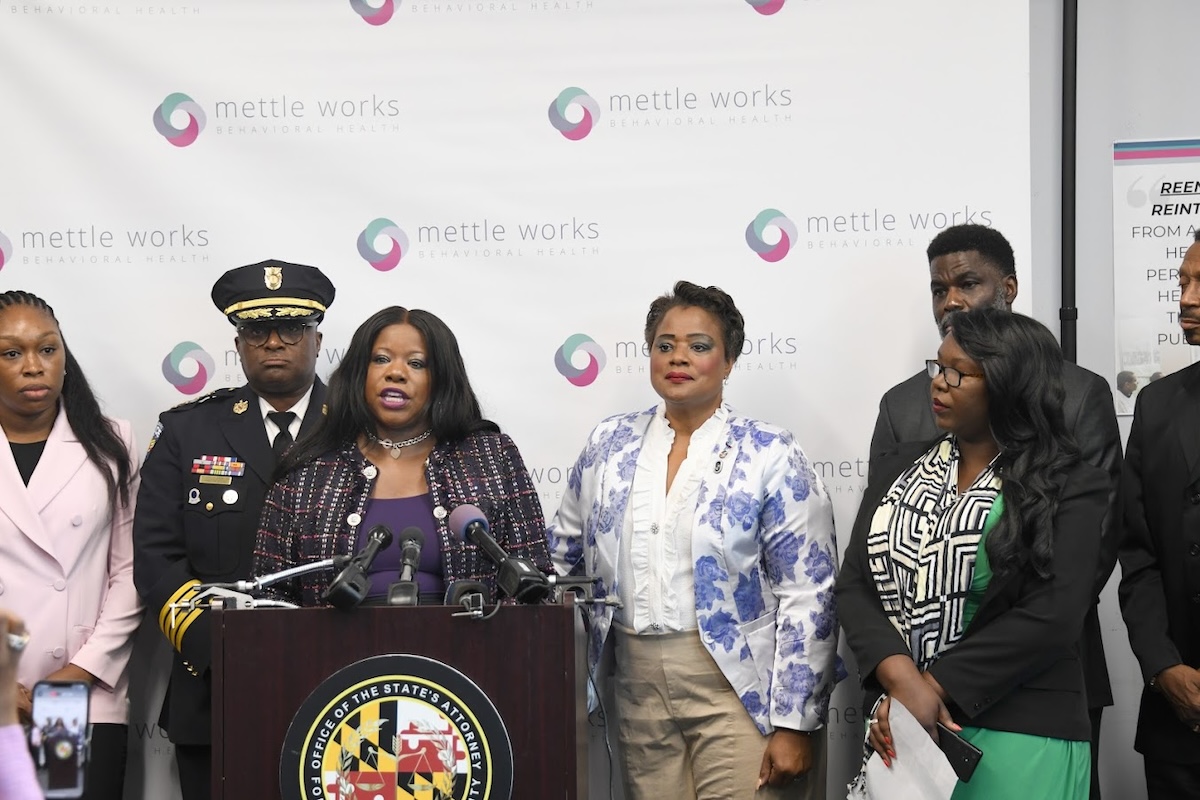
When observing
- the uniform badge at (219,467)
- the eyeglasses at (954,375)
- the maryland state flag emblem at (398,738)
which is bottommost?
the maryland state flag emblem at (398,738)

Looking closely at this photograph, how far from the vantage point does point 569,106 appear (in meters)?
3.95

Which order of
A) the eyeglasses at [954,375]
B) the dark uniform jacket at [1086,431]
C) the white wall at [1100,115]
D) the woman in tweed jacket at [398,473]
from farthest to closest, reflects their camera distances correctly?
the white wall at [1100,115] < the dark uniform jacket at [1086,431] < the woman in tweed jacket at [398,473] < the eyeglasses at [954,375]

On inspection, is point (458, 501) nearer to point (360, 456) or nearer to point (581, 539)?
point (360, 456)

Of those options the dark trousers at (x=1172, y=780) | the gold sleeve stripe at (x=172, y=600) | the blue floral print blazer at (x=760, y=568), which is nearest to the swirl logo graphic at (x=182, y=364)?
the gold sleeve stripe at (x=172, y=600)

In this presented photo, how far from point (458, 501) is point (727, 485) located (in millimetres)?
703

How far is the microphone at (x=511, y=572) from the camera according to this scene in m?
2.25

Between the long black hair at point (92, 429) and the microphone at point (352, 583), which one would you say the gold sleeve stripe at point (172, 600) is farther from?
the microphone at point (352, 583)

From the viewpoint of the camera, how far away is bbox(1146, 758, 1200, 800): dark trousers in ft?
9.91

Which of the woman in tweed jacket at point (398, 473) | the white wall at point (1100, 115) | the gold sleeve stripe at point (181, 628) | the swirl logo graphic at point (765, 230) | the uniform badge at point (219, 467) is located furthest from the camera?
the white wall at point (1100, 115)

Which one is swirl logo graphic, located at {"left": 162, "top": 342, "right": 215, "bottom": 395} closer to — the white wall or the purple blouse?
the purple blouse

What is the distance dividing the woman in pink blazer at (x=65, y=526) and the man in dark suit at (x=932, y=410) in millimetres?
2019

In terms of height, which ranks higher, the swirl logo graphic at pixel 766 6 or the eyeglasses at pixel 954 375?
the swirl logo graphic at pixel 766 6

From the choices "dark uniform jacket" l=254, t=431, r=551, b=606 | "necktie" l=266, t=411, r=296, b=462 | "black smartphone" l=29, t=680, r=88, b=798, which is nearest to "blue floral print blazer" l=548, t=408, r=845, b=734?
"dark uniform jacket" l=254, t=431, r=551, b=606

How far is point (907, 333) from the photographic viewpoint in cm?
388
